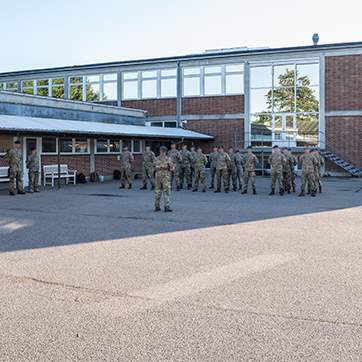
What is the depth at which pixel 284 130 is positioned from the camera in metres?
31.3

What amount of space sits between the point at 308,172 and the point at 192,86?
54.1ft

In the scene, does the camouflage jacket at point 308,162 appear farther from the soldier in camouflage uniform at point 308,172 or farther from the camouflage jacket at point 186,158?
the camouflage jacket at point 186,158

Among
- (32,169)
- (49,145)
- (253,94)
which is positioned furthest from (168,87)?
(32,169)

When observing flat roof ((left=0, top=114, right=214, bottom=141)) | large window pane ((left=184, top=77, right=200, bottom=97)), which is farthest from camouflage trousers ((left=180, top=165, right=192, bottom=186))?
large window pane ((left=184, top=77, right=200, bottom=97))

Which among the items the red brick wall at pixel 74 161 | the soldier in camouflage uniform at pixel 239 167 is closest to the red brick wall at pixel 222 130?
the red brick wall at pixel 74 161

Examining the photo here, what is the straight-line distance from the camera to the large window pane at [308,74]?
30484mm

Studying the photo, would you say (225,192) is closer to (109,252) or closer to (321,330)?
(109,252)

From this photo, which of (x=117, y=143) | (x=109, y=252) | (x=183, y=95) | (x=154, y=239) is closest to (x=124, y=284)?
(x=109, y=252)

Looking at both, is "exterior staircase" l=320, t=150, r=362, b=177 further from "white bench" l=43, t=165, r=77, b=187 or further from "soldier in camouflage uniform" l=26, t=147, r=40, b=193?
"soldier in camouflage uniform" l=26, t=147, r=40, b=193

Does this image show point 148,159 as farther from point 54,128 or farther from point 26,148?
point 26,148

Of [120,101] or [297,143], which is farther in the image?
[120,101]

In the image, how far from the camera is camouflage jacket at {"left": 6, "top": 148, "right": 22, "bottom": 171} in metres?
19.0

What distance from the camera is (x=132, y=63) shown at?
116 feet

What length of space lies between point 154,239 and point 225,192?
1124 cm
